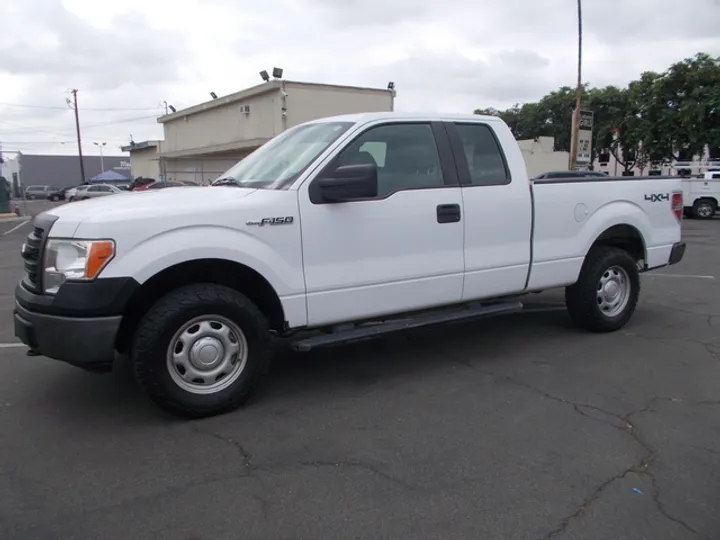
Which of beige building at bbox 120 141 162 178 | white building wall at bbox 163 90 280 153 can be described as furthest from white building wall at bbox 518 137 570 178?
beige building at bbox 120 141 162 178

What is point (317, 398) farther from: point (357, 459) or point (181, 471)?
point (181, 471)

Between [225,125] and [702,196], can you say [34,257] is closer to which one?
[702,196]

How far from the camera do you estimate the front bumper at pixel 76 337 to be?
3467 mm

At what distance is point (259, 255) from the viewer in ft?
12.8

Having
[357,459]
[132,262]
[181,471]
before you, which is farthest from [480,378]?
[132,262]

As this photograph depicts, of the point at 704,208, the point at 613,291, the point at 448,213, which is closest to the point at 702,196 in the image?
the point at 704,208

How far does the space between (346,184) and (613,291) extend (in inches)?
132

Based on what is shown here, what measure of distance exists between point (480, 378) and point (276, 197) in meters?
2.15

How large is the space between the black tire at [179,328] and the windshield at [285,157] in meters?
0.92

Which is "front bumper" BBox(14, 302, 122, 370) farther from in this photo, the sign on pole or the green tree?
the green tree

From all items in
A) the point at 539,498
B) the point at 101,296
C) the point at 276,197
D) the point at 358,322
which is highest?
the point at 276,197

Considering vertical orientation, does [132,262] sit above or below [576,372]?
above

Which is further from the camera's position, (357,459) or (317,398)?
(317,398)

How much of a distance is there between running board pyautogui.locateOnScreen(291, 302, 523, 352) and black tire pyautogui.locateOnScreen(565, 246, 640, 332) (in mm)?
889
